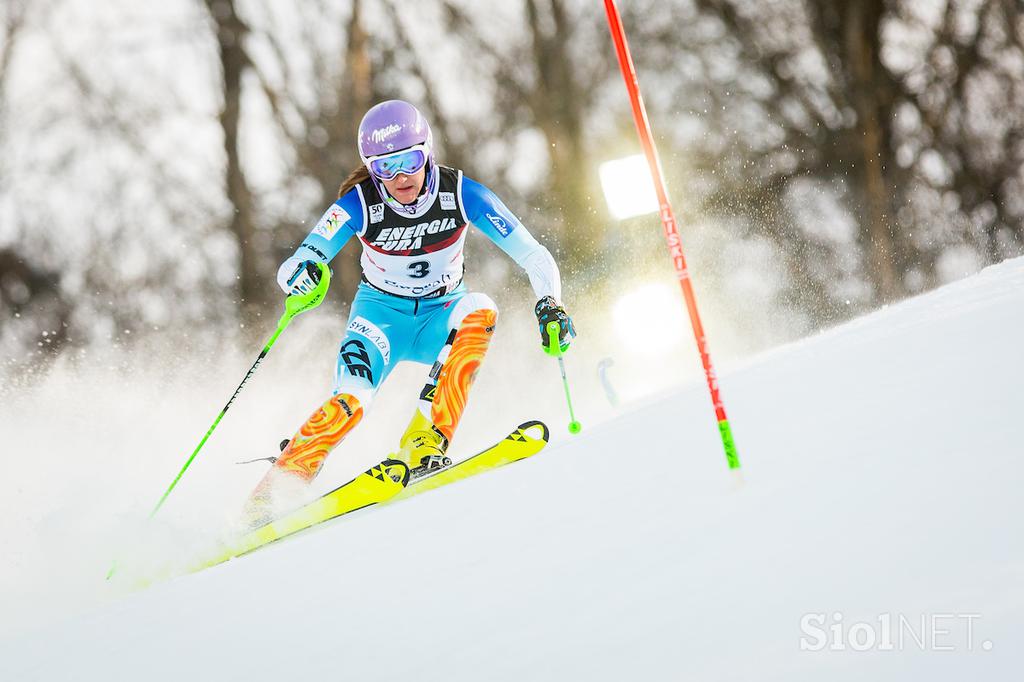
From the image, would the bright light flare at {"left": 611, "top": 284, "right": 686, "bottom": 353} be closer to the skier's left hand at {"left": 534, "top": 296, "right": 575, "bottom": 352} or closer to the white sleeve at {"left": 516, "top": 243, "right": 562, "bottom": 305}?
the white sleeve at {"left": 516, "top": 243, "right": 562, "bottom": 305}

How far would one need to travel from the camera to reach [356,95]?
45.7 feet

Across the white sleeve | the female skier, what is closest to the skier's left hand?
the female skier

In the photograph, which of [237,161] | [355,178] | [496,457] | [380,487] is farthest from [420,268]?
[237,161]

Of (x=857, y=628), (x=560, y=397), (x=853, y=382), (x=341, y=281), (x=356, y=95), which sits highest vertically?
(x=356, y=95)

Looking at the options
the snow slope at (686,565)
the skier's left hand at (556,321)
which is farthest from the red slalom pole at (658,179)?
the skier's left hand at (556,321)

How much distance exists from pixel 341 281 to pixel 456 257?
9143 millimetres

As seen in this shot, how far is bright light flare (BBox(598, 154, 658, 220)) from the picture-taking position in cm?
1024

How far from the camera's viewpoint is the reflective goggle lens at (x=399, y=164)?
4445 mm

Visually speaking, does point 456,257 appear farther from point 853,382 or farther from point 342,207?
point 853,382

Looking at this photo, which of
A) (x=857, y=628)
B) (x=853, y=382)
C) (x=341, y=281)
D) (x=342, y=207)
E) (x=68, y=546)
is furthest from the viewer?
(x=341, y=281)

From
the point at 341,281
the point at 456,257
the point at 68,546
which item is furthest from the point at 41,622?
the point at 341,281

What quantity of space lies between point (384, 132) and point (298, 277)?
80 centimetres
